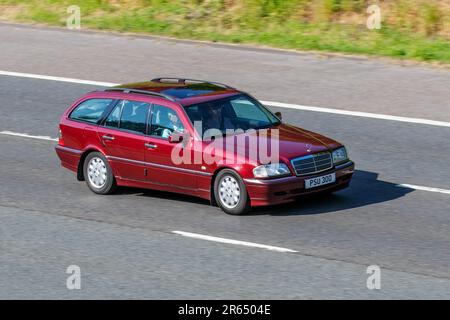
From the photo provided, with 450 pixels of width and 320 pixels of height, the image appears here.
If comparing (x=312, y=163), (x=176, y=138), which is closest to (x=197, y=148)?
(x=176, y=138)

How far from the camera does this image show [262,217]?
45.9 feet

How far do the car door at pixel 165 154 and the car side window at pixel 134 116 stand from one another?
14 cm

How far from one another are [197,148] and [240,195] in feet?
2.92

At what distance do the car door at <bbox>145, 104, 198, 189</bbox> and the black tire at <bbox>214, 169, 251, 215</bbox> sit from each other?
1.20ft

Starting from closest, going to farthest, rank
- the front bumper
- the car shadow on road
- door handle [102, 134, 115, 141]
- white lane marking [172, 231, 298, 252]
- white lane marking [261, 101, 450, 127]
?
white lane marking [172, 231, 298, 252] → the front bumper → the car shadow on road → door handle [102, 134, 115, 141] → white lane marking [261, 101, 450, 127]

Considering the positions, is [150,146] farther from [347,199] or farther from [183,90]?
[347,199]

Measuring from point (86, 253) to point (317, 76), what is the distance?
384 inches

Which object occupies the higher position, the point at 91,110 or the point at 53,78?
the point at 91,110

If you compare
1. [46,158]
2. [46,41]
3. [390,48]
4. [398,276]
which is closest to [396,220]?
[398,276]

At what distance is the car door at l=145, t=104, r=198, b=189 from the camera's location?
47.3ft

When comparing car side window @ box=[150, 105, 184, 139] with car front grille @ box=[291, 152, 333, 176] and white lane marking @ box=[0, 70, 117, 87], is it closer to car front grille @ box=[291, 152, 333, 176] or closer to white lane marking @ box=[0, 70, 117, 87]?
car front grille @ box=[291, 152, 333, 176]

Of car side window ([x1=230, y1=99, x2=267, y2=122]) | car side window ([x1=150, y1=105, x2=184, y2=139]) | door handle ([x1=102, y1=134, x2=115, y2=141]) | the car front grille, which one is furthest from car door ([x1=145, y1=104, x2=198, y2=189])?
the car front grille

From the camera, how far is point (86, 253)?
12750mm
